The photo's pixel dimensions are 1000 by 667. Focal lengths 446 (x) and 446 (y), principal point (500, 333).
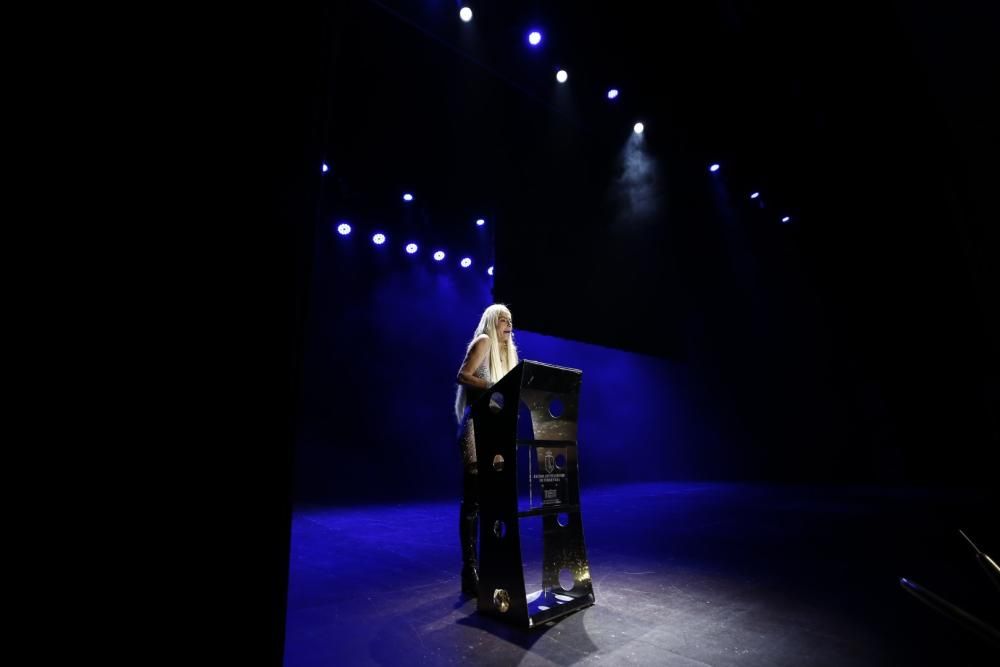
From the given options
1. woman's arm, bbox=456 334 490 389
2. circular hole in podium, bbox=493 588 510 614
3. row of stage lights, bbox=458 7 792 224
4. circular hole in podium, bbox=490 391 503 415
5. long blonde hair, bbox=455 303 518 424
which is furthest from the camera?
row of stage lights, bbox=458 7 792 224

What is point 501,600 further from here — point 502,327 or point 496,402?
point 502,327

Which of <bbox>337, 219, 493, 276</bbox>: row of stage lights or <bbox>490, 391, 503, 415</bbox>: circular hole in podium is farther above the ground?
<bbox>337, 219, 493, 276</bbox>: row of stage lights

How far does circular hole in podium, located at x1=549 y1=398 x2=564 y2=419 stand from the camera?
222 cm

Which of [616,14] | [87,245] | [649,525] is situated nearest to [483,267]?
[616,14]

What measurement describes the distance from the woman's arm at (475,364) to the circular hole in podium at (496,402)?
244 millimetres

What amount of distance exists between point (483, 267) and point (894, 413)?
8295 mm

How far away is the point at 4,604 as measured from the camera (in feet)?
2.14

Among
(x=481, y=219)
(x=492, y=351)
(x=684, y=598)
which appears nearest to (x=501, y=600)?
(x=684, y=598)

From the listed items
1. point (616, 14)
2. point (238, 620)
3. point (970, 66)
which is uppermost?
point (616, 14)

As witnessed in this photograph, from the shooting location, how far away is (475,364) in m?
2.40

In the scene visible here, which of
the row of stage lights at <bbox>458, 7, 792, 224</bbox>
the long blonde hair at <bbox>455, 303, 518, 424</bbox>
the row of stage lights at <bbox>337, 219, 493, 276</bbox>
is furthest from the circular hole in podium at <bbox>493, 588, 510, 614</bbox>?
the row of stage lights at <bbox>337, 219, 493, 276</bbox>

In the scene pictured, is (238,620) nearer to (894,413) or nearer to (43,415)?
(43,415)

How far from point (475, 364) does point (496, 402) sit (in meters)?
0.38

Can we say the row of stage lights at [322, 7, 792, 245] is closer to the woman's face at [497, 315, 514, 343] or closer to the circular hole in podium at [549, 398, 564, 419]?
the woman's face at [497, 315, 514, 343]
